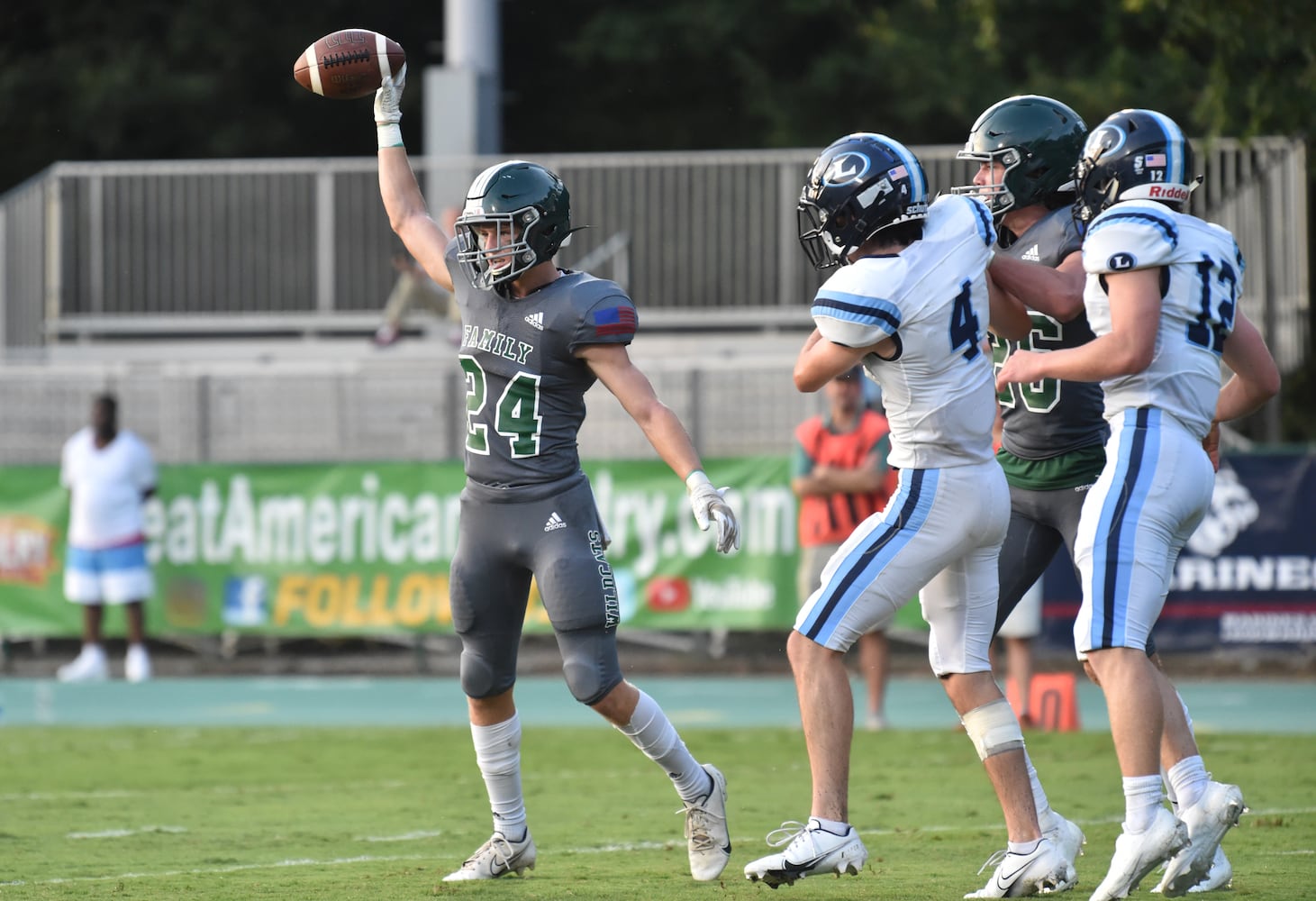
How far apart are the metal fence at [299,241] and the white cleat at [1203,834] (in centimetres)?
1151

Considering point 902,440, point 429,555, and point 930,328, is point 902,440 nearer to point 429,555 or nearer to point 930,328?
point 930,328

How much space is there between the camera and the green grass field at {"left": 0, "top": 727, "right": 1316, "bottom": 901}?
226 inches

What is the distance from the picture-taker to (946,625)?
18.1 feet

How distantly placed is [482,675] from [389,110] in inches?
78.5

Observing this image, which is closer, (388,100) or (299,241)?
(388,100)

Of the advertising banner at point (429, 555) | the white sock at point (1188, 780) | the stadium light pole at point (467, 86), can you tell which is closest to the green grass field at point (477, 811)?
the white sock at point (1188, 780)

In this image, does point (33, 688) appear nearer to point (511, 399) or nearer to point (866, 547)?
point (511, 399)

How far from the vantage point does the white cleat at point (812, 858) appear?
5.17 m

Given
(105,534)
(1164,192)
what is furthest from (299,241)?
(1164,192)

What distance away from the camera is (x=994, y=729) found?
215 inches

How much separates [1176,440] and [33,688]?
1044 cm

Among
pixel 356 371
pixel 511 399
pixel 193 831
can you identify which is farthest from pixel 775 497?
pixel 511 399

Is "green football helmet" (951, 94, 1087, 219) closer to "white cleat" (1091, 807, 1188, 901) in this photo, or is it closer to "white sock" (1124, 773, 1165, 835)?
"white sock" (1124, 773, 1165, 835)

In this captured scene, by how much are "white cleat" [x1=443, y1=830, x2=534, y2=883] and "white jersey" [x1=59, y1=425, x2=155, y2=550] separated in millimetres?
8621
